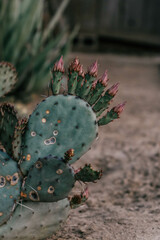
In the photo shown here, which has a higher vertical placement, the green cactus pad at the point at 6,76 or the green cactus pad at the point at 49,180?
the green cactus pad at the point at 6,76

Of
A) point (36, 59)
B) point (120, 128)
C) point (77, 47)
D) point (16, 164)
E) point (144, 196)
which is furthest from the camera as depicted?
point (77, 47)

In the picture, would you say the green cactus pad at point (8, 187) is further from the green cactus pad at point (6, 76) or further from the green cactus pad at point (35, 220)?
the green cactus pad at point (6, 76)

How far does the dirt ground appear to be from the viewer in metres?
2.05

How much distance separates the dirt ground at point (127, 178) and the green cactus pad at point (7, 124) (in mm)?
501

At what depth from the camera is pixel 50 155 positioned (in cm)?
175

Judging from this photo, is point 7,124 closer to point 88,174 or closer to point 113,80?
point 88,174

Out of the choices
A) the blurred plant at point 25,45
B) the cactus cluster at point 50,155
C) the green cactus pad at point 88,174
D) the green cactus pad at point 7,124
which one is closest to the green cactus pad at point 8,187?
the cactus cluster at point 50,155

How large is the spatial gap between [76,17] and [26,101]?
421 cm

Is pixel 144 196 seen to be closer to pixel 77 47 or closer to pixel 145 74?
pixel 145 74

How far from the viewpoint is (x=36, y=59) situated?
4715mm

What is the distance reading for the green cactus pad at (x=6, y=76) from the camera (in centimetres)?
198

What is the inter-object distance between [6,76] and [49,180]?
58 cm

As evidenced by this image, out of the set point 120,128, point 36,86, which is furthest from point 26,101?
point 120,128

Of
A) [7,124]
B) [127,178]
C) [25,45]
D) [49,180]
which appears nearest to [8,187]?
[49,180]
